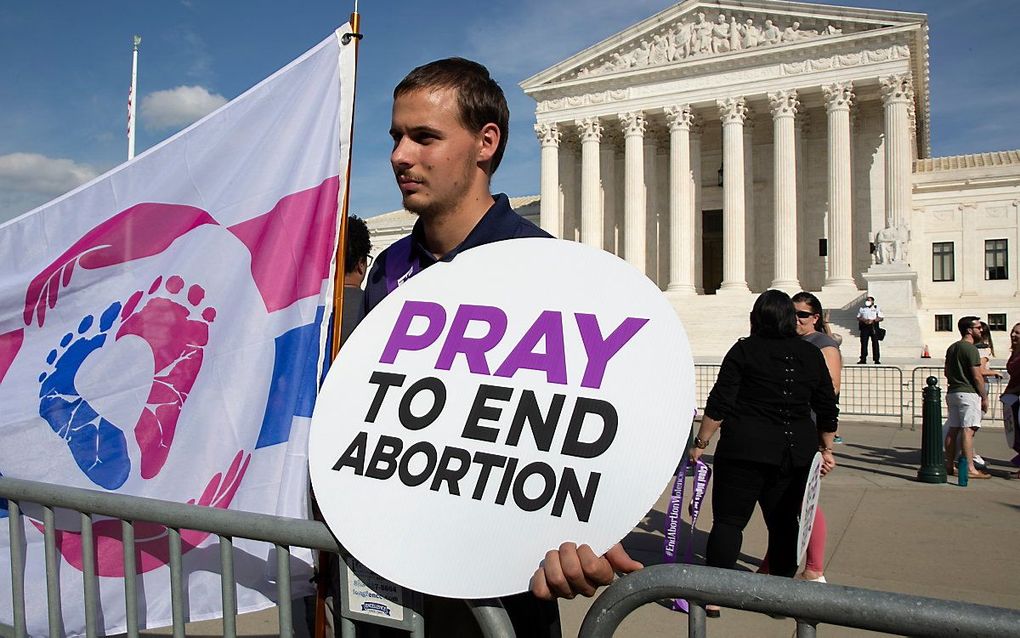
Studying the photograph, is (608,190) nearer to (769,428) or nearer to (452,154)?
(769,428)

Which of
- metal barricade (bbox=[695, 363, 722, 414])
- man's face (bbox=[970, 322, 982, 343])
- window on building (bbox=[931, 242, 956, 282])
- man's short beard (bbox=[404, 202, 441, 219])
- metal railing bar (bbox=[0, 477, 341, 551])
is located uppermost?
window on building (bbox=[931, 242, 956, 282])

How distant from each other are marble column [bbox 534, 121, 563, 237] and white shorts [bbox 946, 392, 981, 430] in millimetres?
30870

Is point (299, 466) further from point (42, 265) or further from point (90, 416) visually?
point (42, 265)

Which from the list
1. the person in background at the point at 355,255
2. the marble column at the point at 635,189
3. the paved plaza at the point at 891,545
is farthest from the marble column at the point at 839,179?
the person in background at the point at 355,255

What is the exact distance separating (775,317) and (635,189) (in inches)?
1303

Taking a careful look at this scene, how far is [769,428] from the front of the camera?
4.18m

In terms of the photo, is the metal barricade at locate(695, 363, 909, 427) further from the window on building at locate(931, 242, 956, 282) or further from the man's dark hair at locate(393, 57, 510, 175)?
the window on building at locate(931, 242, 956, 282)

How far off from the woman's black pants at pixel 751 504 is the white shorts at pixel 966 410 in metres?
4.94

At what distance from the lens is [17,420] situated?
244cm

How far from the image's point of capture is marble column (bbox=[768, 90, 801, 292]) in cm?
3297

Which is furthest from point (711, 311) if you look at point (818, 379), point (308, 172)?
point (308, 172)

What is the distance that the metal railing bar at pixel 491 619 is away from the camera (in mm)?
1361

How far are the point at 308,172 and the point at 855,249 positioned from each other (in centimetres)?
3614

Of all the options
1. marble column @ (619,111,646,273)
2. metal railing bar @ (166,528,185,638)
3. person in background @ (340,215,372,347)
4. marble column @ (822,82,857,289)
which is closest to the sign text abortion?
metal railing bar @ (166,528,185,638)
